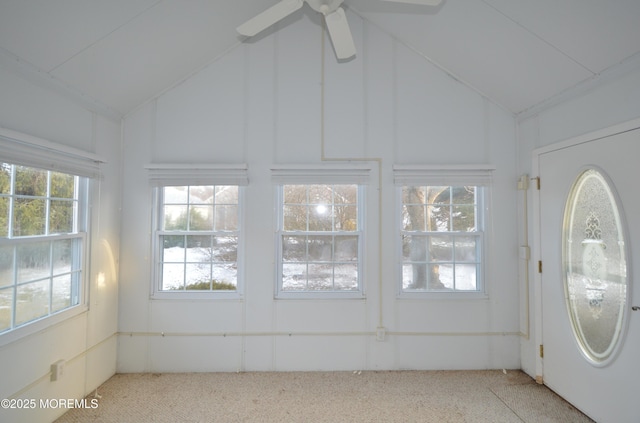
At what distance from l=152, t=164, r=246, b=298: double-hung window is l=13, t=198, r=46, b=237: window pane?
0.89m

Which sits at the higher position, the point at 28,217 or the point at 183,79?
the point at 183,79

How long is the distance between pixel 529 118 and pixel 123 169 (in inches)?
149

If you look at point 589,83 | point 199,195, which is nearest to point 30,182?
point 199,195

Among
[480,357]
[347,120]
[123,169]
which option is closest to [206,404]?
[123,169]

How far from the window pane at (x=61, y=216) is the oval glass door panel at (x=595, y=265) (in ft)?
12.7

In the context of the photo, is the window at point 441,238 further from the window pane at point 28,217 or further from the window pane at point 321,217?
the window pane at point 28,217

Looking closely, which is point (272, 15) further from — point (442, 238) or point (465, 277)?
point (465, 277)

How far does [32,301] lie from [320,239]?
86.1 inches

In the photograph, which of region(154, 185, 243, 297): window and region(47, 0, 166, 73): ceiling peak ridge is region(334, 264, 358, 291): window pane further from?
region(47, 0, 166, 73): ceiling peak ridge

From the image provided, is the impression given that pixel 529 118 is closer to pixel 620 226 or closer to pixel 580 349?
pixel 620 226

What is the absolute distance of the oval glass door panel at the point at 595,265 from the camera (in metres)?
2.10

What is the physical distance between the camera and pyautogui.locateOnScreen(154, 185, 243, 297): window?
10.0 ft

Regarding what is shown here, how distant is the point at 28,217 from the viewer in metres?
2.15

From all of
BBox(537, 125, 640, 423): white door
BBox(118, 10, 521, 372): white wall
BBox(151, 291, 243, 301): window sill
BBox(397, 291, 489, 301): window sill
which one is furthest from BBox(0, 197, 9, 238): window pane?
BBox(537, 125, 640, 423): white door
